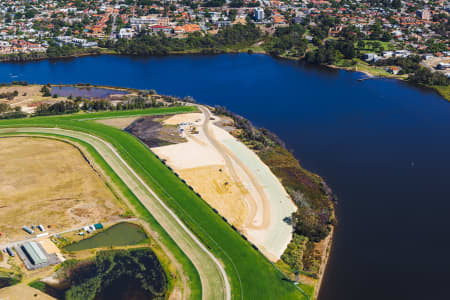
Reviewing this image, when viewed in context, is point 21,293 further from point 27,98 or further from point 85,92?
point 85,92

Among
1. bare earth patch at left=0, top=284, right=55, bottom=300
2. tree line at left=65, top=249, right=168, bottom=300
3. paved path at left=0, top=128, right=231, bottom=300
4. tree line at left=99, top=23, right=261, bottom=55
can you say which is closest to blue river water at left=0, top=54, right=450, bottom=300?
tree line at left=99, top=23, right=261, bottom=55

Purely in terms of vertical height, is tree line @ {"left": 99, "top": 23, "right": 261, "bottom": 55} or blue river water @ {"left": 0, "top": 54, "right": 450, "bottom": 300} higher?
tree line @ {"left": 99, "top": 23, "right": 261, "bottom": 55}

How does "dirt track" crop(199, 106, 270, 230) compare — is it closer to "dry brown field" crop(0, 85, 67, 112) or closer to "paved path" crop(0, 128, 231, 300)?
"paved path" crop(0, 128, 231, 300)

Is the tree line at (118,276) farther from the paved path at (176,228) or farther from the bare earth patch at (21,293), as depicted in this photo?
the paved path at (176,228)

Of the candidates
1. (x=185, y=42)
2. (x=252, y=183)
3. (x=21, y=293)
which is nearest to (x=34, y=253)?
(x=21, y=293)

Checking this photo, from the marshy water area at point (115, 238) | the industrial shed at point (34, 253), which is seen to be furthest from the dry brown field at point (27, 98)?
the marshy water area at point (115, 238)

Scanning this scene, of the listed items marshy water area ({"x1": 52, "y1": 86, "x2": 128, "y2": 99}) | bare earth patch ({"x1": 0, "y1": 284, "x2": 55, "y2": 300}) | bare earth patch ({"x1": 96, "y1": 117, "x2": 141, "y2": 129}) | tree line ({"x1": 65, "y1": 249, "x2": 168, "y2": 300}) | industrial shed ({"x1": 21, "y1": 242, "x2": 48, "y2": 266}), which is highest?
marshy water area ({"x1": 52, "y1": 86, "x2": 128, "y2": 99})

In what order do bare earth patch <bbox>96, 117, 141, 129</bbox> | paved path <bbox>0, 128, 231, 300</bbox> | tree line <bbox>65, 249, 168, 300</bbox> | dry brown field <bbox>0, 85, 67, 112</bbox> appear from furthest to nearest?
1. dry brown field <bbox>0, 85, 67, 112</bbox>
2. bare earth patch <bbox>96, 117, 141, 129</bbox>
3. paved path <bbox>0, 128, 231, 300</bbox>
4. tree line <bbox>65, 249, 168, 300</bbox>
